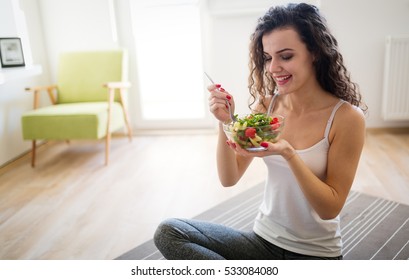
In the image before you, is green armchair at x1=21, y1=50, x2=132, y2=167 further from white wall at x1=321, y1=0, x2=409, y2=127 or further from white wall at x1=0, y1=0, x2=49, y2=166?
white wall at x1=321, y1=0, x2=409, y2=127

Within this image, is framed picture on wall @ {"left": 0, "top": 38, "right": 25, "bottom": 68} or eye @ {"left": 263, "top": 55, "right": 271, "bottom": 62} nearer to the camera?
eye @ {"left": 263, "top": 55, "right": 271, "bottom": 62}

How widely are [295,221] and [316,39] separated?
411 millimetres

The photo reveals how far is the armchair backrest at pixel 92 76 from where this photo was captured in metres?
2.36

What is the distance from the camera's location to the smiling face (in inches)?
30.5

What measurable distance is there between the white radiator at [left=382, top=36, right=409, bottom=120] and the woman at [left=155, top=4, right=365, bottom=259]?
132cm

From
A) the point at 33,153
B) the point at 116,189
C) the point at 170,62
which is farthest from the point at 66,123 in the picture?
the point at 170,62

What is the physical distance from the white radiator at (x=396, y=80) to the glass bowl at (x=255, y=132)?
156cm

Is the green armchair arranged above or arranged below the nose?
below

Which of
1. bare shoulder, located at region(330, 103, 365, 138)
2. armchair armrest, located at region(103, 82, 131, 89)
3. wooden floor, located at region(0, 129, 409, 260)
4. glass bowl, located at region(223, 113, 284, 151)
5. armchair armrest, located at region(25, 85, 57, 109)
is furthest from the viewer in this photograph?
armchair armrest, located at region(103, 82, 131, 89)

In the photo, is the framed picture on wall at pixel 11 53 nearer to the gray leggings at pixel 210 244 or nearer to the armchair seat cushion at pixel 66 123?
the gray leggings at pixel 210 244

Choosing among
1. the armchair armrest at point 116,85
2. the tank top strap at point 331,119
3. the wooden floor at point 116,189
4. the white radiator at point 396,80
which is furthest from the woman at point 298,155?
the armchair armrest at point 116,85

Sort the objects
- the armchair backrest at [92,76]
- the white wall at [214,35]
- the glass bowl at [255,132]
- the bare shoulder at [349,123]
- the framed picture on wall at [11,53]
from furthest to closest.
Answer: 1. the armchair backrest at [92,76]
2. the white wall at [214,35]
3. the framed picture on wall at [11,53]
4. the bare shoulder at [349,123]
5. the glass bowl at [255,132]

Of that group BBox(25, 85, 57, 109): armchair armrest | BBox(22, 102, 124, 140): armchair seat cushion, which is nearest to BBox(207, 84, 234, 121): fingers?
BBox(22, 102, 124, 140): armchair seat cushion

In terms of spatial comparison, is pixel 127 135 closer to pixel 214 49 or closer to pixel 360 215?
pixel 214 49
